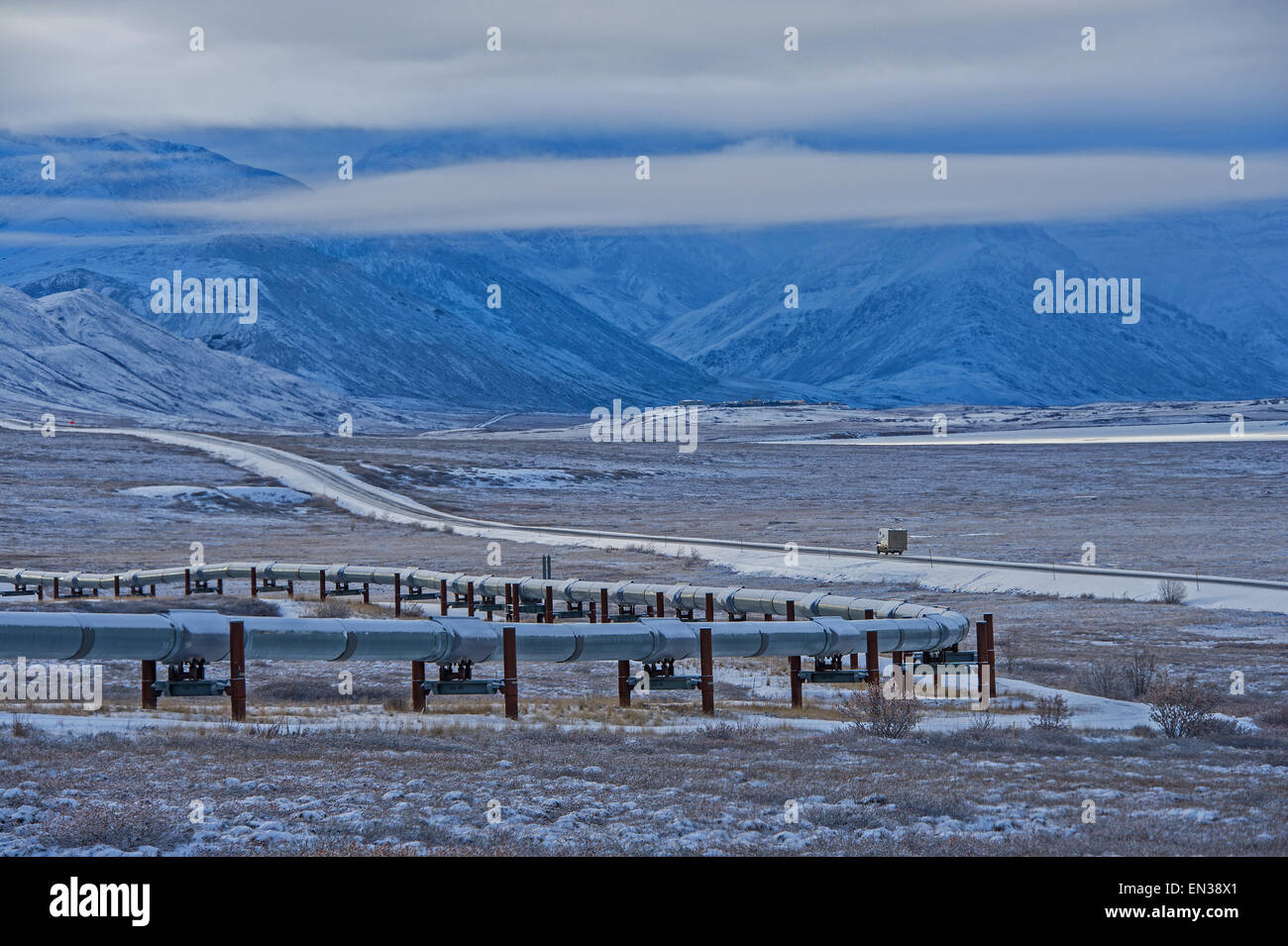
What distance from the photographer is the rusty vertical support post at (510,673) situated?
22.3m

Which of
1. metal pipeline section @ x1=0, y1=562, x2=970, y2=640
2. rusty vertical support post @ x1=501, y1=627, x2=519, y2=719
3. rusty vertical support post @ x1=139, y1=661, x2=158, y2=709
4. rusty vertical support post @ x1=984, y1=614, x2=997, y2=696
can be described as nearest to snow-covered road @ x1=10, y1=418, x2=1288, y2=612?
metal pipeline section @ x1=0, y1=562, x2=970, y2=640

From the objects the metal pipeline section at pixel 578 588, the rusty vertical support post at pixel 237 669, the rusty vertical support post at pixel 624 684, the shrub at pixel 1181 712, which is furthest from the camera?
the metal pipeline section at pixel 578 588

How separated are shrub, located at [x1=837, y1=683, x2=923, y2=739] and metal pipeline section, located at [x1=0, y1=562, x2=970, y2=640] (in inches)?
351

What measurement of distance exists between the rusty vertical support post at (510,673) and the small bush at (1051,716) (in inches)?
301

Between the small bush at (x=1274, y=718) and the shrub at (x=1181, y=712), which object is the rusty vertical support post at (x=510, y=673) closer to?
the shrub at (x=1181, y=712)

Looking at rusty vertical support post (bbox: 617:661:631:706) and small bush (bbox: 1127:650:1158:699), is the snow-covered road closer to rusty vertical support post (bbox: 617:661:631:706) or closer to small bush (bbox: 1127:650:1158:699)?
small bush (bbox: 1127:650:1158:699)

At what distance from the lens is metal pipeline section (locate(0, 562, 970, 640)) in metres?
34.9

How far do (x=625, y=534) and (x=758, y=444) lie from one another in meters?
102

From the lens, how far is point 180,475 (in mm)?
119438

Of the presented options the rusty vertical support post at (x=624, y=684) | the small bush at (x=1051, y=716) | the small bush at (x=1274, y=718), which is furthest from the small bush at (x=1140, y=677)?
the rusty vertical support post at (x=624, y=684)

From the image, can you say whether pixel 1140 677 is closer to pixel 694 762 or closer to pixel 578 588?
pixel 694 762

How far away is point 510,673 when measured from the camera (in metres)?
22.5

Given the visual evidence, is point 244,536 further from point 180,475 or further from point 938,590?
point 938,590
